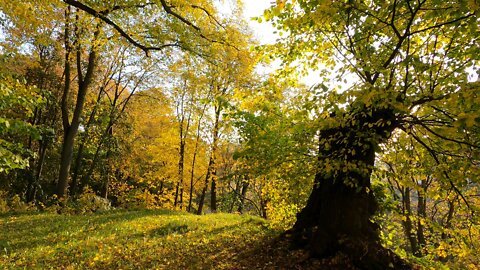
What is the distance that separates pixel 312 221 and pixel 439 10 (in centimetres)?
516

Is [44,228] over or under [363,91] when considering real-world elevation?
under

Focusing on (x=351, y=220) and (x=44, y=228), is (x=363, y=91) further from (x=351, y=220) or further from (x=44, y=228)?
(x=44, y=228)

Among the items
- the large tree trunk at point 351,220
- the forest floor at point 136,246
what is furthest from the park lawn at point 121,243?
the large tree trunk at point 351,220

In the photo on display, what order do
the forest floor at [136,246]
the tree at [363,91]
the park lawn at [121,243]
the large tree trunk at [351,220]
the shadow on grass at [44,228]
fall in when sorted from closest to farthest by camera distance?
the tree at [363,91] → the large tree trunk at [351,220] → the forest floor at [136,246] → the park lawn at [121,243] → the shadow on grass at [44,228]

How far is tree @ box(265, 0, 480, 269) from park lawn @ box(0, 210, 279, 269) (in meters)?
2.08

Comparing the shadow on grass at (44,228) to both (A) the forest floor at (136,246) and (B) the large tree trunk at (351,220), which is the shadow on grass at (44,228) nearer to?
(A) the forest floor at (136,246)

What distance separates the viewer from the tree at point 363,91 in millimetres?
4039

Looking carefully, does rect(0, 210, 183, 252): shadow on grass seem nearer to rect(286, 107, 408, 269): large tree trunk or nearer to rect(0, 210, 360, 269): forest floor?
rect(0, 210, 360, 269): forest floor

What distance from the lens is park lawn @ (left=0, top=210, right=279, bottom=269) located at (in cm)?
659

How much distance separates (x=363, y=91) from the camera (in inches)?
135

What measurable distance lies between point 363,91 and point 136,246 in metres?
6.81

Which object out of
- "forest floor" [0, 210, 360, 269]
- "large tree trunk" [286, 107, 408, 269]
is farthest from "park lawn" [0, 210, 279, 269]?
"large tree trunk" [286, 107, 408, 269]

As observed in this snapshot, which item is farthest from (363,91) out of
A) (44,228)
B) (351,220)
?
(44,228)

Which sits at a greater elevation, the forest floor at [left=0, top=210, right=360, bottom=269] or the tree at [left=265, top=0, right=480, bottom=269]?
the tree at [left=265, top=0, right=480, bottom=269]
